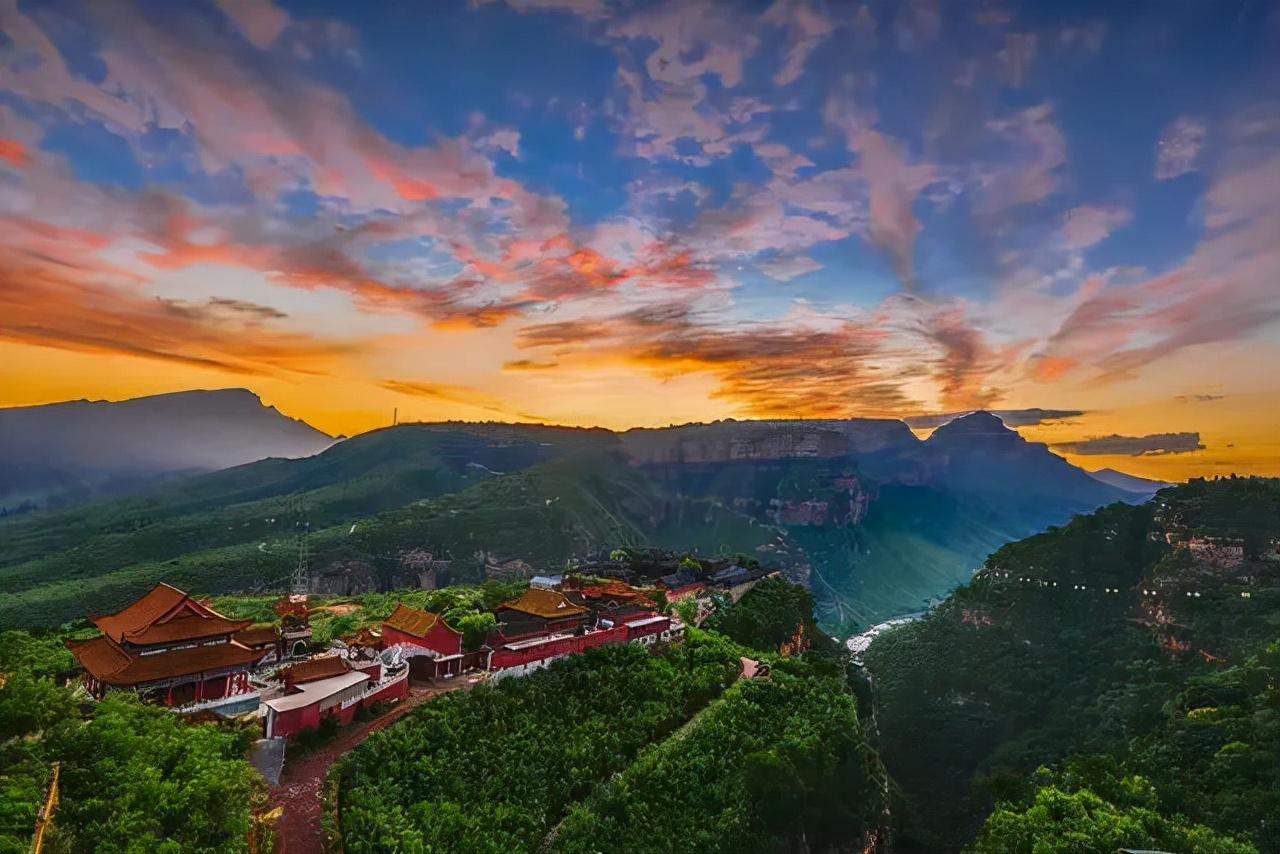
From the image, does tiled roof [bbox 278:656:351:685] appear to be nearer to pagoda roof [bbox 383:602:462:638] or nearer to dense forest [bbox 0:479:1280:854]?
dense forest [bbox 0:479:1280:854]

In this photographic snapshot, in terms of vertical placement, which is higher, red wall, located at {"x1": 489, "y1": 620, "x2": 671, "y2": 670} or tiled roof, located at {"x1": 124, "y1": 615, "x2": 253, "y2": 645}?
tiled roof, located at {"x1": 124, "y1": 615, "x2": 253, "y2": 645}

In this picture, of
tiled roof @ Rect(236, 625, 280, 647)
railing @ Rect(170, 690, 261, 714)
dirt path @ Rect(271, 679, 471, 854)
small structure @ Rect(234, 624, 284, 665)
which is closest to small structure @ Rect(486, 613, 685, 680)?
dirt path @ Rect(271, 679, 471, 854)

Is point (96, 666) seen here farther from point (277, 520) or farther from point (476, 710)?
point (277, 520)

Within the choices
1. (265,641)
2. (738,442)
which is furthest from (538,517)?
(265,641)

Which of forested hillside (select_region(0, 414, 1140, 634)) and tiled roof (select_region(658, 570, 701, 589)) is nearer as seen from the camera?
tiled roof (select_region(658, 570, 701, 589))

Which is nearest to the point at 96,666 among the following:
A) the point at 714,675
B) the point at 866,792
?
the point at 714,675

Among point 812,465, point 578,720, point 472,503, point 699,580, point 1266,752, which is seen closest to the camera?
point 578,720

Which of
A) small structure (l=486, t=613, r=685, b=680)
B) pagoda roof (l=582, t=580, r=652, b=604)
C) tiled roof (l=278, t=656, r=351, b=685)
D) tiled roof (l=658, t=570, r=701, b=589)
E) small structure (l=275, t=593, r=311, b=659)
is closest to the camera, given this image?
tiled roof (l=278, t=656, r=351, b=685)
